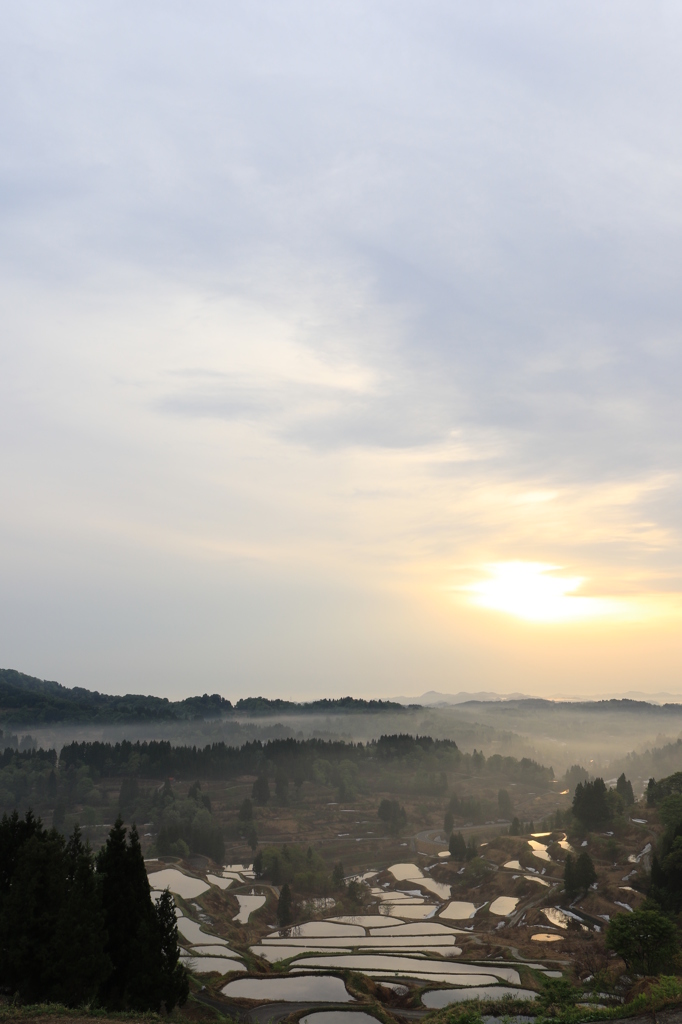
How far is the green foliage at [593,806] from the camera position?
131875 mm

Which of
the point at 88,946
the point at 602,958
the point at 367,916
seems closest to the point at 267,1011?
the point at 88,946

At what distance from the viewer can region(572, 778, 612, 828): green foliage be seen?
132 metres

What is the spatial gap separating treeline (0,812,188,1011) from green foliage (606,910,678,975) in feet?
132

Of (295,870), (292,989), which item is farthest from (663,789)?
(292,989)

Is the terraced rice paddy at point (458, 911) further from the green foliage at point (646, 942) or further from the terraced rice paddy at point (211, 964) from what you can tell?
the green foliage at point (646, 942)

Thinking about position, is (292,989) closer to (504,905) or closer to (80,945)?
(80,945)

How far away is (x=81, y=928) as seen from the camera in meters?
36.2

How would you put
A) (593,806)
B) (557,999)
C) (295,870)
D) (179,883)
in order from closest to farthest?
(557,999) < (179,883) < (593,806) < (295,870)

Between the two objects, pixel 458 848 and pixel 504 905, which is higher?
pixel 504 905

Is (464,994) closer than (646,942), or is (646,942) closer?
(646,942)

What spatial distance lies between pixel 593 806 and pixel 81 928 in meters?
124

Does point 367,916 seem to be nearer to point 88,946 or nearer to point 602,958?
point 602,958

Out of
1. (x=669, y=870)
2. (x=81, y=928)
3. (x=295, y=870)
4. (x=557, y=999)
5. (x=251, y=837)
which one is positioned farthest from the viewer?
(x=251, y=837)

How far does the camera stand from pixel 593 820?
132375 millimetres
